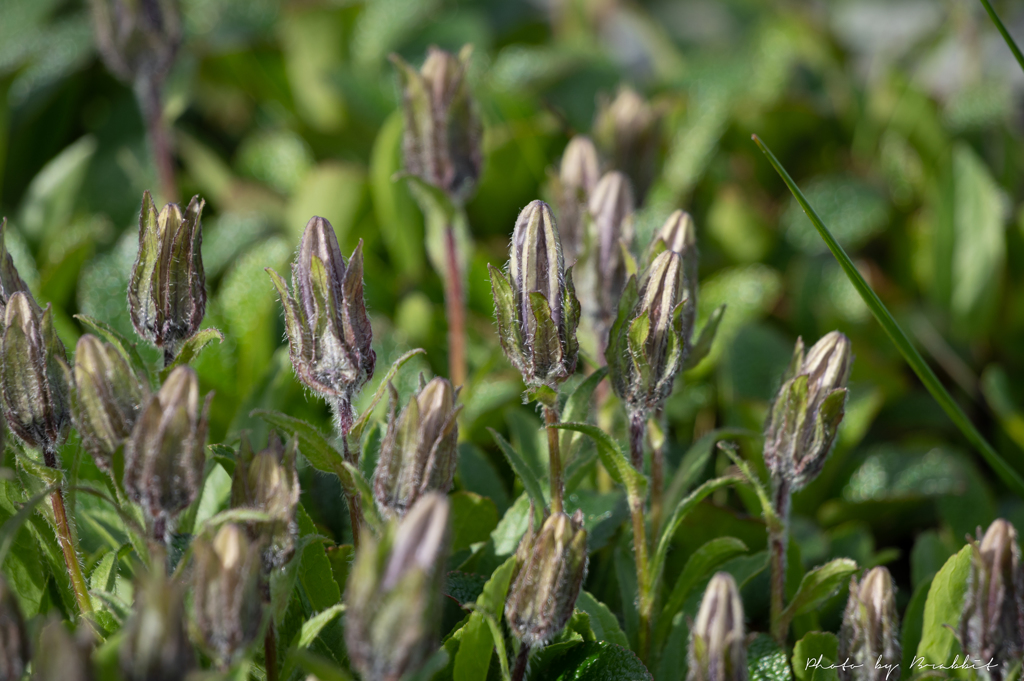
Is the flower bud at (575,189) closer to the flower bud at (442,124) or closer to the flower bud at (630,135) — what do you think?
the flower bud at (442,124)

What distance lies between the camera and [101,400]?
0.84m

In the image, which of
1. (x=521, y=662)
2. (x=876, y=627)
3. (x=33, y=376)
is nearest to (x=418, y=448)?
(x=521, y=662)

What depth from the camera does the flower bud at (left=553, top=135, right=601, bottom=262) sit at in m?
1.39

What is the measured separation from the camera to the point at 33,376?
0.86 metres

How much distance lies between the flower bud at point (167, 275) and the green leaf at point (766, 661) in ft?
2.34

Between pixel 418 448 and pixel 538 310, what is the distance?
0.17m

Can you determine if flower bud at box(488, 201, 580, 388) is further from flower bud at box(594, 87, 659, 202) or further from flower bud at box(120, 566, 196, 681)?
flower bud at box(594, 87, 659, 202)

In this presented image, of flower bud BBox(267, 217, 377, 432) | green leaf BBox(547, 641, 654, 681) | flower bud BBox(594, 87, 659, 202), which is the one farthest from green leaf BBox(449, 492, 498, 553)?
flower bud BBox(594, 87, 659, 202)

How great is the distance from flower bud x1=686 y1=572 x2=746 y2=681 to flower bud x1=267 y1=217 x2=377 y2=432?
1.30 feet

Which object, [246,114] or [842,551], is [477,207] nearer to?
[246,114]

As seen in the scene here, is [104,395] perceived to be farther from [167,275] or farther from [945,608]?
[945,608]

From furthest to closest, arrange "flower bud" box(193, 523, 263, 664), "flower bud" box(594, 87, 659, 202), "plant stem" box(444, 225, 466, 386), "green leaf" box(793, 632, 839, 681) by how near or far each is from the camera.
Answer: "flower bud" box(594, 87, 659, 202) < "plant stem" box(444, 225, 466, 386) < "green leaf" box(793, 632, 839, 681) < "flower bud" box(193, 523, 263, 664)

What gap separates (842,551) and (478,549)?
56cm

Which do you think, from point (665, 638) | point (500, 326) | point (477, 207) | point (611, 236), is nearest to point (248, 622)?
point (500, 326)
